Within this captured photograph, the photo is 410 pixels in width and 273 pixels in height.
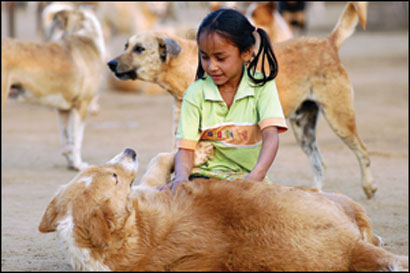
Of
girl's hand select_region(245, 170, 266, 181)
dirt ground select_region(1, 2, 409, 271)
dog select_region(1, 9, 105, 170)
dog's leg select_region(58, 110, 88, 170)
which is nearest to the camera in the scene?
girl's hand select_region(245, 170, 266, 181)

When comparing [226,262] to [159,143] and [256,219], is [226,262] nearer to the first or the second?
[256,219]

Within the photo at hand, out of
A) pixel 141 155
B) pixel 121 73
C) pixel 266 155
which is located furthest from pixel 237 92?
pixel 141 155

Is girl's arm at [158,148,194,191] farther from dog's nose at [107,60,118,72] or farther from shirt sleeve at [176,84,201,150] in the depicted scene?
dog's nose at [107,60,118,72]

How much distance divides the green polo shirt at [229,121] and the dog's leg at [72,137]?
4199 mm

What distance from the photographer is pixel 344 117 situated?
655 centimetres

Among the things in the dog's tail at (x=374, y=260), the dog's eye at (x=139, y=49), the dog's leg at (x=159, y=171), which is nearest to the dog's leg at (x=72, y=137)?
the dog's eye at (x=139, y=49)

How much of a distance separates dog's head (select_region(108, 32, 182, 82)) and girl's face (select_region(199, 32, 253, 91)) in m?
2.22

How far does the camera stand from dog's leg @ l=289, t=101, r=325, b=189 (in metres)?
6.79

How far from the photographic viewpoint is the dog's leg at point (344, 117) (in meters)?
6.50

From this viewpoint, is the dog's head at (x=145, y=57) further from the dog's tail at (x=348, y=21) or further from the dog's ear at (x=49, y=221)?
the dog's ear at (x=49, y=221)

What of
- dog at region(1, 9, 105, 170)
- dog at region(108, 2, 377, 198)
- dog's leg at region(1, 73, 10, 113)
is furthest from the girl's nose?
dog's leg at region(1, 73, 10, 113)

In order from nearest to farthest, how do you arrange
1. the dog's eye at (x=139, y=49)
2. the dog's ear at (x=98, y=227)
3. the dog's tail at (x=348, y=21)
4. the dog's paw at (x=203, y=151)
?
the dog's ear at (x=98, y=227) < the dog's paw at (x=203, y=151) < the dog's eye at (x=139, y=49) < the dog's tail at (x=348, y=21)

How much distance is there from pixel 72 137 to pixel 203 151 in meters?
4.44

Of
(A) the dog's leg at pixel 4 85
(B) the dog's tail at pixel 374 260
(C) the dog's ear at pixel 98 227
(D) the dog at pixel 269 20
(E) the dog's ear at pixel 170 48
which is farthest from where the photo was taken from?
(D) the dog at pixel 269 20
